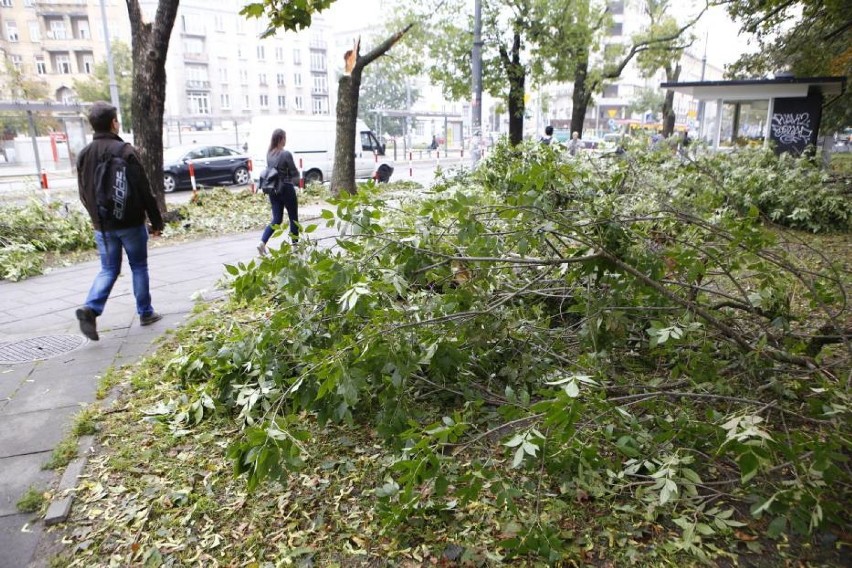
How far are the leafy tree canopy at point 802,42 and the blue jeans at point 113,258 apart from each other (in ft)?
30.0

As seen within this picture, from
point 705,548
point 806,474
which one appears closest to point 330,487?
point 705,548

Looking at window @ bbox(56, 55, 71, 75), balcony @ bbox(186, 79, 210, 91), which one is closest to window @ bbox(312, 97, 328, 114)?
balcony @ bbox(186, 79, 210, 91)

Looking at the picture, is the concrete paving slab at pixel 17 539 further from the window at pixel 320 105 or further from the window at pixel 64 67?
the window at pixel 320 105

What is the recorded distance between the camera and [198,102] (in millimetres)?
65875

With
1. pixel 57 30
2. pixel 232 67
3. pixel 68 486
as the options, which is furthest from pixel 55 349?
pixel 57 30

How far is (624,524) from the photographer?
2.67 meters

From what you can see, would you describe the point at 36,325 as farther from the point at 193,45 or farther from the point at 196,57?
the point at 193,45

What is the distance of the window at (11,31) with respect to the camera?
5934 cm

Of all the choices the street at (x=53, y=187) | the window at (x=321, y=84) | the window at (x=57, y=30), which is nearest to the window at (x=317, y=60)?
the window at (x=321, y=84)

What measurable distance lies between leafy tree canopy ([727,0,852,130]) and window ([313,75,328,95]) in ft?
200

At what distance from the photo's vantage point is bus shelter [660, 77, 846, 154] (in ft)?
53.0

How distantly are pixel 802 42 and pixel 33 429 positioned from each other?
60.7 ft

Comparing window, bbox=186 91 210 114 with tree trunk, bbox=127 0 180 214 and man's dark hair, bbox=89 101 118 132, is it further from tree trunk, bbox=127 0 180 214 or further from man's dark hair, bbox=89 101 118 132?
man's dark hair, bbox=89 101 118 132

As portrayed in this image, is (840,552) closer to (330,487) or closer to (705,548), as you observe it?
(705,548)
